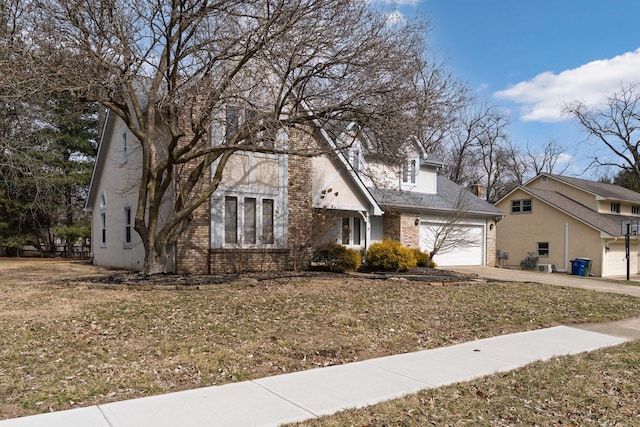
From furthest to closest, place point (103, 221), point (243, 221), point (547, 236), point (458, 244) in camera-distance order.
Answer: point (547, 236) → point (458, 244) → point (103, 221) → point (243, 221)

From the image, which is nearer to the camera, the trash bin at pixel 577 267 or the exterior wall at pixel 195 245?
the exterior wall at pixel 195 245

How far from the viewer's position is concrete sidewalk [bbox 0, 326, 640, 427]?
430cm

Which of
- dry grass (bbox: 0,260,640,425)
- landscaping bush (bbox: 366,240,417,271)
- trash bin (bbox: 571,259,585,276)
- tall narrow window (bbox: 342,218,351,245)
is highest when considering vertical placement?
tall narrow window (bbox: 342,218,351,245)

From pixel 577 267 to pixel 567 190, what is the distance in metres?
7.37

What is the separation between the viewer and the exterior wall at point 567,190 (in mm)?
30281

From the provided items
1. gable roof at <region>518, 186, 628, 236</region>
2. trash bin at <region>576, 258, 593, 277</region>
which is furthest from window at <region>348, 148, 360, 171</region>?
gable roof at <region>518, 186, 628, 236</region>

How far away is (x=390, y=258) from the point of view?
1711 cm

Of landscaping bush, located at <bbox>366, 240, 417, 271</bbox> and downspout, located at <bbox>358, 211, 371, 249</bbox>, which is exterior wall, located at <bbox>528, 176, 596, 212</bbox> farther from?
landscaping bush, located at <bbox>366, 240, 417, 271</bbox>

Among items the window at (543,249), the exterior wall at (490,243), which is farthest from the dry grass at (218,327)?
the window at (543,249)

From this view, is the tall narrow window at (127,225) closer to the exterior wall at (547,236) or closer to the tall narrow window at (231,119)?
the tall narrow window at (231,119)

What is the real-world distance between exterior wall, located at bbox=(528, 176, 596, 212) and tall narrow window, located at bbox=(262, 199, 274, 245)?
799 inches

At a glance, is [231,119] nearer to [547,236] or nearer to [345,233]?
[345,233]

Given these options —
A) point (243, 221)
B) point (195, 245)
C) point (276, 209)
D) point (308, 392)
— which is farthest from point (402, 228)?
point (308, 392)

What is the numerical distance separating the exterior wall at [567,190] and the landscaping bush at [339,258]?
61.3ft
